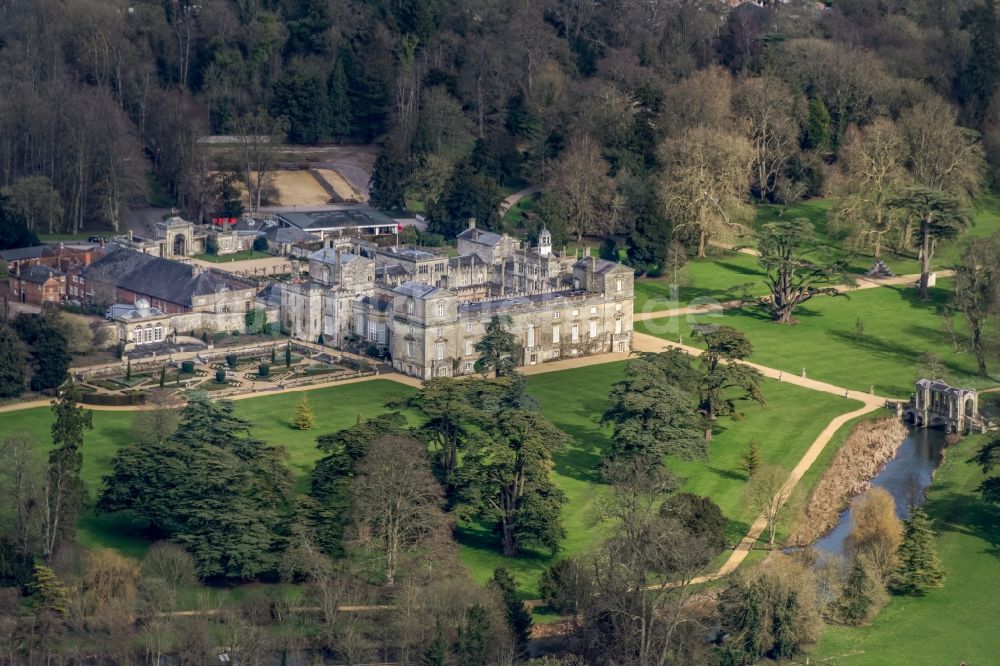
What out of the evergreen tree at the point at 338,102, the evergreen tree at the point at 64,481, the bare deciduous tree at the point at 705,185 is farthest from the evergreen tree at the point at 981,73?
the evergreen tree at the point at 64,481

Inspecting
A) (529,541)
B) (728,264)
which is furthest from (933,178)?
(529,541)

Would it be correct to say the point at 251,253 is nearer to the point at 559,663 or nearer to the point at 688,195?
the point at 688,195

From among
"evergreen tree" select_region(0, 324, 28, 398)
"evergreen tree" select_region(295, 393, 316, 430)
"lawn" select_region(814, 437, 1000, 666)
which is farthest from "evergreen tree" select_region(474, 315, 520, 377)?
"lawn" select_region(814, 437, 1000, 666)

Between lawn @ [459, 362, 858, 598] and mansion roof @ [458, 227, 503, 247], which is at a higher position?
mansion roof @ [458, 227, 503, 247]

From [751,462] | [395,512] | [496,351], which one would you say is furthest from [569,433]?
[395,512]

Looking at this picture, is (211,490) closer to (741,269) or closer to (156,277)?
(156,277)

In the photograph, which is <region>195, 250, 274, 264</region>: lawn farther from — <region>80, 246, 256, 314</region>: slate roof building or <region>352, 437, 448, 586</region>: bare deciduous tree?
<region>352, 437, 448, 586</region>: bare deciduous tree

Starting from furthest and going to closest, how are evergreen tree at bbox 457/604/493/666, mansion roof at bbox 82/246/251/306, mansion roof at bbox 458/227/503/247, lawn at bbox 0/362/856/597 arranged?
mansion roof at bbox 458/227/503/247, mansion roof at bbox 82/246/251/306, lawn at bbox 0/362/856/597, evergreen tree at bbox 457/604/493/666

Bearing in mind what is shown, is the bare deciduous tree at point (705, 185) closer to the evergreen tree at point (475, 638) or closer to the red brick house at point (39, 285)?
the red brick house at point (39, 285)
